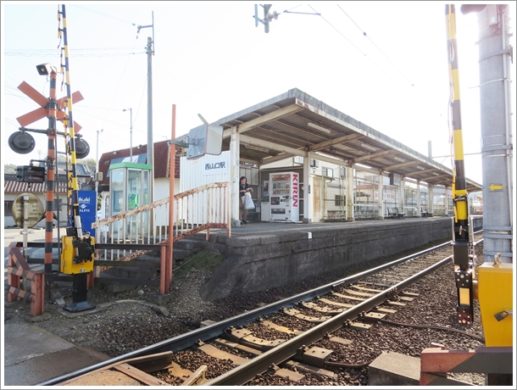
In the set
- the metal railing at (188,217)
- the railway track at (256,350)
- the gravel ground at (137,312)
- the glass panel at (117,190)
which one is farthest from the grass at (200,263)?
the glass panel at (117,190)

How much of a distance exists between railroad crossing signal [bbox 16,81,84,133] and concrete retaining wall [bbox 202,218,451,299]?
12.0ft

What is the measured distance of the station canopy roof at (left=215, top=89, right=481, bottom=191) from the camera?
1114 centimetres

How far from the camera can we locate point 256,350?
4.74 metres

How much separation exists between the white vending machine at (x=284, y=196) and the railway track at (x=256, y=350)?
857 centimetres

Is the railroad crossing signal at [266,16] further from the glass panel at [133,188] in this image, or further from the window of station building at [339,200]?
the window of station building at [339,200]

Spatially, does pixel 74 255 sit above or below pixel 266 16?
below

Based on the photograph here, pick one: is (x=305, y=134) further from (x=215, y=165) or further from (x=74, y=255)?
(x=74, y=255)

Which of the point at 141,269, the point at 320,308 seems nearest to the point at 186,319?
the point at 141,269

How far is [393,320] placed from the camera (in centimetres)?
603

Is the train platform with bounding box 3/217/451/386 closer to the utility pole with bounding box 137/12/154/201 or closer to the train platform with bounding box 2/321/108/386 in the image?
the train platform with bounding box 2/321/108/386

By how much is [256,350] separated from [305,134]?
10.4m

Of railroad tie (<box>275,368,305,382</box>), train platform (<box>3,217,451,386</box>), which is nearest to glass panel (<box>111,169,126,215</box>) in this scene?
train platform (<box>3,217,451,386</box>)

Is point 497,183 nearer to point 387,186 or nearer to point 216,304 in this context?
point 216,304

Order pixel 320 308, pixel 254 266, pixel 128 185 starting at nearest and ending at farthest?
pixel 320 308 → pixel 254 266 → pixel 128 185
